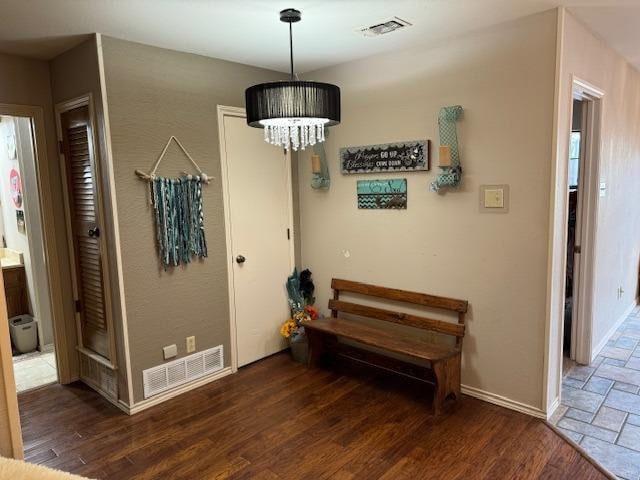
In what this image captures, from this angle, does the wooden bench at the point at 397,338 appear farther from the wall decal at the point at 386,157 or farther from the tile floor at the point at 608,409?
the wall decal at the point at 386,157

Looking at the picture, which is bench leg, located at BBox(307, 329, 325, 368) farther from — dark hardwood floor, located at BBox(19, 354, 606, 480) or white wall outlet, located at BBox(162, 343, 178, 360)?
white wall outlet, located at BBox(162, 343, 178, 360)

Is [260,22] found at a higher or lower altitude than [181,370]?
higher

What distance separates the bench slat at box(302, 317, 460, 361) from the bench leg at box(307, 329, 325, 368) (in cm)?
10

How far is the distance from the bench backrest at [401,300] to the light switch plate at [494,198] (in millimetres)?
658

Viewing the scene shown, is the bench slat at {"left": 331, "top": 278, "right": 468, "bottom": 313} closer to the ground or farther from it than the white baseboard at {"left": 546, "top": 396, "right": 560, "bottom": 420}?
farther from it

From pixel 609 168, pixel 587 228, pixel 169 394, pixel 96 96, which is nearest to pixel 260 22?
pixel 96 96

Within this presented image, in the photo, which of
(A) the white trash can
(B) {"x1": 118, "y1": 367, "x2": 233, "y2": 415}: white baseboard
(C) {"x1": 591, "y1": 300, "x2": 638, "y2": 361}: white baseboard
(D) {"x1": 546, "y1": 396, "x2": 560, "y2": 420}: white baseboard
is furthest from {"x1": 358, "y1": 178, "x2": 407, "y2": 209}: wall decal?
(A) the white trash can

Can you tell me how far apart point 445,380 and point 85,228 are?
2.72 metres

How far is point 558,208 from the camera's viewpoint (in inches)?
104

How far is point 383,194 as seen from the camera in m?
3.44

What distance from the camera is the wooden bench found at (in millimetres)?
2930

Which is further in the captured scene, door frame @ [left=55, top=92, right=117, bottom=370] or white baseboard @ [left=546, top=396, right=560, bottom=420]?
door frame @ [left=55, top=92, right=117, bottom=370]

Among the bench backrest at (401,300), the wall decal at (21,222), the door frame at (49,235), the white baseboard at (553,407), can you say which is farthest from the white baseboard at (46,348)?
the white baseboard at (553,407)

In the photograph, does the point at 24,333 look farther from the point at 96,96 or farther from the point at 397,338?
the point at 397,338
